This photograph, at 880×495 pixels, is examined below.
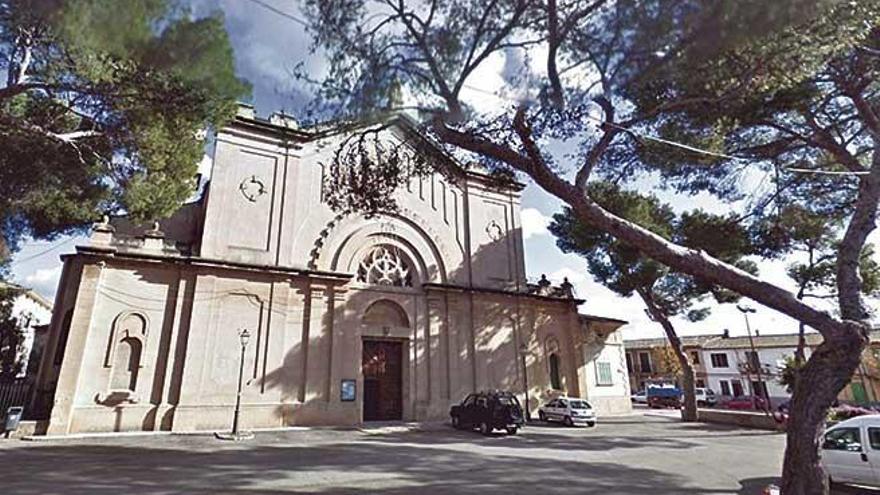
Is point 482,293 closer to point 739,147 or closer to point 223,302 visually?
point 223,302

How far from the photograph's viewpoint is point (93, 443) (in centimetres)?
1044

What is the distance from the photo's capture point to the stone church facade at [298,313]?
1262 centimetres

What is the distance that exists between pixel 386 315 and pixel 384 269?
174 cm

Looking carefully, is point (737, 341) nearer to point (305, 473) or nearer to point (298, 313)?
point (298, 313)

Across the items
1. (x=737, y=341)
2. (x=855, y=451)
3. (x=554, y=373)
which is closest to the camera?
(x=855, y=451)

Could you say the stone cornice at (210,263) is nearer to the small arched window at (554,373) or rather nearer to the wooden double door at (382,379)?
the wooden double door at (382,379)

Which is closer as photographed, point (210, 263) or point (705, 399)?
point (210, 263)

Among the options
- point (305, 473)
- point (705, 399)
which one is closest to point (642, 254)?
point (305, 473)

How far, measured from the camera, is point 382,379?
16484 millimetres

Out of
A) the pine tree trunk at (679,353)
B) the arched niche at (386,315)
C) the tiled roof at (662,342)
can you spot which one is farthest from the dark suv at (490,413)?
the tiled roof at (662,342)

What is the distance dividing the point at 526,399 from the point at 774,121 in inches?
518

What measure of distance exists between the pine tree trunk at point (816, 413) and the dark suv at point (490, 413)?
8.55m

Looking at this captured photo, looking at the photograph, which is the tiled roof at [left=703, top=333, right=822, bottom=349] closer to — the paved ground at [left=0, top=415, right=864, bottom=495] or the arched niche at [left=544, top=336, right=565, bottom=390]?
the arched niche at [left=544, top=336, right=565, bottom=390]

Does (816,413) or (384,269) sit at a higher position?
(384,269)
